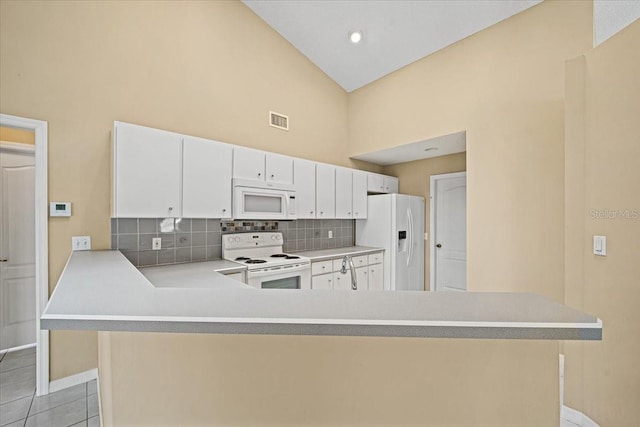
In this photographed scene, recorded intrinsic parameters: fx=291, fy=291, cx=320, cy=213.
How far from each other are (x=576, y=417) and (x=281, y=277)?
8.18 ft

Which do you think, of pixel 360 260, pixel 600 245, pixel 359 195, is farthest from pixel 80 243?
pixel 600 245

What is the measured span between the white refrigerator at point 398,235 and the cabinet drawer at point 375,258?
102mm

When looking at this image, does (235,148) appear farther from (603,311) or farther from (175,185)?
(603,311)

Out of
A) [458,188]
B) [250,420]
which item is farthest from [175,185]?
[458,188]

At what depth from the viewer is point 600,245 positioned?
71.7 inches

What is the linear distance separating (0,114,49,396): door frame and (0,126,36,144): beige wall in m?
0.96

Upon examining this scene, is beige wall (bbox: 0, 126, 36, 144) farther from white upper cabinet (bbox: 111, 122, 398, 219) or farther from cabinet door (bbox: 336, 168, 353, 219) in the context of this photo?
cabinet door (bbox: 336, 168, 353, 219)

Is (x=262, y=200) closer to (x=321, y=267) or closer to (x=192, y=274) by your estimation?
(x=321, y=267)

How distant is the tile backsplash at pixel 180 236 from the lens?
2.71m

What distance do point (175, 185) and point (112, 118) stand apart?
2.68 feet

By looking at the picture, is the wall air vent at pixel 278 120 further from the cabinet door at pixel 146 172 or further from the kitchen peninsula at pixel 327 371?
the kitchen peninsula at pixel 327 371

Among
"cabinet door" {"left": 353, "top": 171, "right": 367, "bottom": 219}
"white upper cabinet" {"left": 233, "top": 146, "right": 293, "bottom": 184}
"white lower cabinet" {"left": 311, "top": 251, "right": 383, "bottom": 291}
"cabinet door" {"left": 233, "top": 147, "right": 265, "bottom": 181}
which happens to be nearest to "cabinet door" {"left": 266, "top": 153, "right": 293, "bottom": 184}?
"white upper cabinet" {"left": 233, "top": 146, "right": 293, "bottom": 184}

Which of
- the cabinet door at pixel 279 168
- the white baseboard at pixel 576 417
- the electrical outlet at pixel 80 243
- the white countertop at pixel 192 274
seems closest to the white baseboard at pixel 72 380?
the white countertop at pixel 192 274

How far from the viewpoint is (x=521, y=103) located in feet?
9.52
